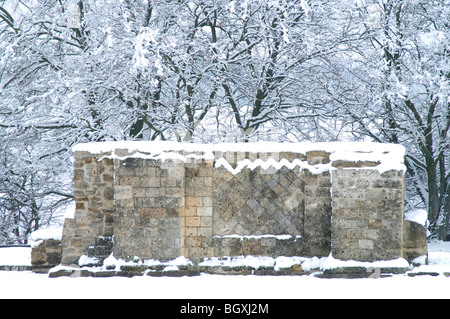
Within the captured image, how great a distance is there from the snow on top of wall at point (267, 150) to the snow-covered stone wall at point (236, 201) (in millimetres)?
14

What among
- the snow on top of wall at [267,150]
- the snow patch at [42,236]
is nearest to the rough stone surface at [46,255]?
the snow patch at [42,236]

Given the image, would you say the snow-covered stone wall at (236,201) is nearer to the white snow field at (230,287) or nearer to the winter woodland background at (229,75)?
the white snow field at (230,287)

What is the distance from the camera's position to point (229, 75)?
10.4 meters

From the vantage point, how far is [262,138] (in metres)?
10.5

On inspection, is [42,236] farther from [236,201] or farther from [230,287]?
[230,287]

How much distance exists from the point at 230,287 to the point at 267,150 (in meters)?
2.02

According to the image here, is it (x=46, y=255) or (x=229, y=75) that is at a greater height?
(x=229, y=75)

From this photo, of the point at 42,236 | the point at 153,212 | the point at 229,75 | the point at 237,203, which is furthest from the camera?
the point at 229,75

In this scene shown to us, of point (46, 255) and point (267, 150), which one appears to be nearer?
point (267, 150)

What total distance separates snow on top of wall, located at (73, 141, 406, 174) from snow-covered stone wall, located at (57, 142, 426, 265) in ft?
0.05

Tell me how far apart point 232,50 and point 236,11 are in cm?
84

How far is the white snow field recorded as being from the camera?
5812 mm

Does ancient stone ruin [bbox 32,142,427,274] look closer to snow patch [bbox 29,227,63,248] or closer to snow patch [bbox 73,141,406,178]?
snow patch [bbox 73,141,406,178]

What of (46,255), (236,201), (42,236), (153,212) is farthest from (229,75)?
(46,255)
